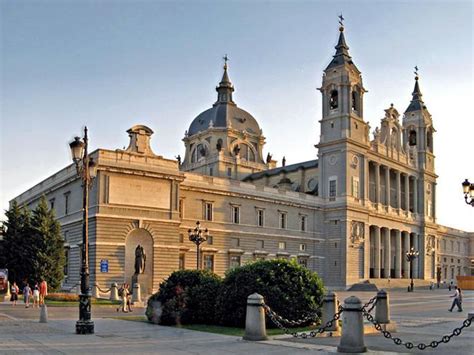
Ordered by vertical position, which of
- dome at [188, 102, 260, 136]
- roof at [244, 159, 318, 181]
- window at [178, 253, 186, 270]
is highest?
dome at [188, 102, 260, 136]

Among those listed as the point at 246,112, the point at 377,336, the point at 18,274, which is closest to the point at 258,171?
the point at 246,112

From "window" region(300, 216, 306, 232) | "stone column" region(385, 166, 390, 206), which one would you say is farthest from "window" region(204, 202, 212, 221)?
"stone column" region(385, 166, 390, 206)

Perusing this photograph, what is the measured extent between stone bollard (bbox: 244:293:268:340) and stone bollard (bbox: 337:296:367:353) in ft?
9.22

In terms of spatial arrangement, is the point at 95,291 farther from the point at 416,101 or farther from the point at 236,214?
the point at 416,101

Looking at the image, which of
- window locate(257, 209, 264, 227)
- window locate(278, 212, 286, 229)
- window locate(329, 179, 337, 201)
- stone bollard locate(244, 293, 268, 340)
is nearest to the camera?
stone bollard locate(244, 293, 268, 340)

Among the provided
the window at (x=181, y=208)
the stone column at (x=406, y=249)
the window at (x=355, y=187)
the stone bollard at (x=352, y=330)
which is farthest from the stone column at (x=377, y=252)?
the stone bollard at (x=352, y=330)

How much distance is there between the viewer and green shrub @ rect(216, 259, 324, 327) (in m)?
19.8

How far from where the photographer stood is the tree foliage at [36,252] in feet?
143

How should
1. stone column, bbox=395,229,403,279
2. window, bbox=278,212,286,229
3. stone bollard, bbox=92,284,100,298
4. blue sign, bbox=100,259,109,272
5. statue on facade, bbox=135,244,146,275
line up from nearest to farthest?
stone bollard, bbox=92,284,100,298 < blue sign, bbox=100,259,109,272 < statue on facade, bbox=135,244,146,275 < window, bbox=278,212,286,229 < stone column, bbox=395,229,403,279

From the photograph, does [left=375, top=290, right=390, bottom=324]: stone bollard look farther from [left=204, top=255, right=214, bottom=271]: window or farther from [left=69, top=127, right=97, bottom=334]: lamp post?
[left=204, top=255, right=214, bottom=271]: window

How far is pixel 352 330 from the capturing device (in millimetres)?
14156

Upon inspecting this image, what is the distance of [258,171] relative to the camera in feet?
316

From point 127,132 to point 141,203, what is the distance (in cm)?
687

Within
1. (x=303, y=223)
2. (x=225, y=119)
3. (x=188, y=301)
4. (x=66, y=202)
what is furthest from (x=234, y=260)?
(x=225, y=119)
